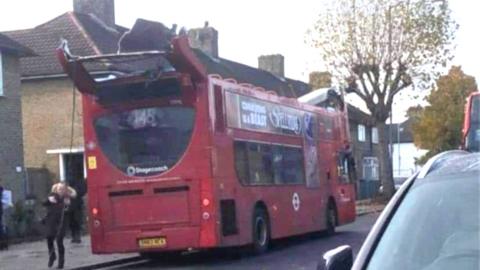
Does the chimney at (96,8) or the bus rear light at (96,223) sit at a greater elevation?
the chimney at (96,8)

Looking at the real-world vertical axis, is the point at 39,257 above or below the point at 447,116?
below

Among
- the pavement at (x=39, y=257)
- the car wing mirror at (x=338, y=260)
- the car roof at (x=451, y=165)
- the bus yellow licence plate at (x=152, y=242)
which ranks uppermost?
the car roof at (x=451, y=165)

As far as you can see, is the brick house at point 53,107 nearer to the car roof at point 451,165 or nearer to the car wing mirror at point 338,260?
the car roof at point 451,165

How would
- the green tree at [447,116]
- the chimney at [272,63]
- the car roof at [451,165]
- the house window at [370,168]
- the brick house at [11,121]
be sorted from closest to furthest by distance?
the car roof at [451,165] < the brick house at [11,121] < the green tree at [447,116] < the chimney at [272,63] < the house window at [370,168]

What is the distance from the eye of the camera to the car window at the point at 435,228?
5234mm

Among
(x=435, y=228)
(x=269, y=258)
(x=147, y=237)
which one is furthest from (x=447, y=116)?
(x=435, y=228)

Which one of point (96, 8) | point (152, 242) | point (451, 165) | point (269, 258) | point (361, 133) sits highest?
point (96, 8)

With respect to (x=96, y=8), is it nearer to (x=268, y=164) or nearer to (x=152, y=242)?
(x=268, y=164)

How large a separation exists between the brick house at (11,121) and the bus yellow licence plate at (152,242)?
14483 millimetres

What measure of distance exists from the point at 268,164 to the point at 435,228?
56.1 feet

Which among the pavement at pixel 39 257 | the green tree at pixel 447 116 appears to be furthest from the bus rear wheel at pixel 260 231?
the green tree at pixel 447 116

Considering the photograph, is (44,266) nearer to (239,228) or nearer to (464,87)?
(239,228)

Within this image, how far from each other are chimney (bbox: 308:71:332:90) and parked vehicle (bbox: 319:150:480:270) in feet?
139

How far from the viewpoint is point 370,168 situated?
7712 centimetres
